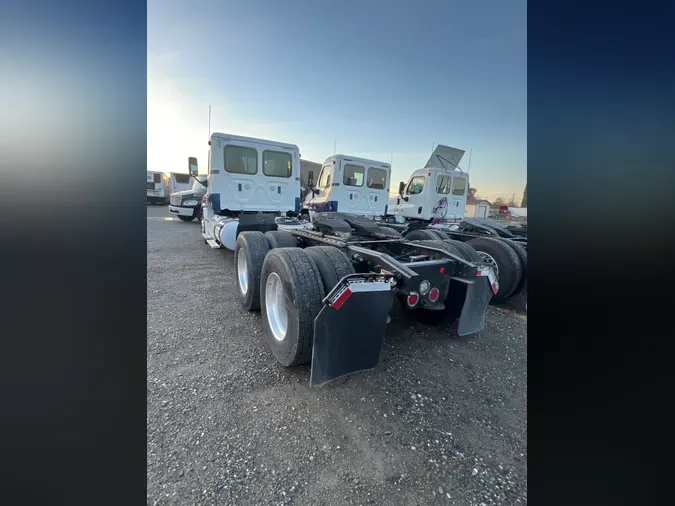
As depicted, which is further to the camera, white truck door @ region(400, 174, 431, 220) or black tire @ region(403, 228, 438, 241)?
white truck door @ region(400, 174, 431, 220)

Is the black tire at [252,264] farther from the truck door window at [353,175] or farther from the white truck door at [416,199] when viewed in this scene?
the white truck door at [416,199]

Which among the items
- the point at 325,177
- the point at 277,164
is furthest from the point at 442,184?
the point at 277,164

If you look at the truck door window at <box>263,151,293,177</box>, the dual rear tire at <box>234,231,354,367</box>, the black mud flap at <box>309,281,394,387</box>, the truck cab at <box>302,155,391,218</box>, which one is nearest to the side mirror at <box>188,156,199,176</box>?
the truck door window at <box>263,151,293,177</box>

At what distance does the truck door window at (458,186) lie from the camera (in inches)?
423

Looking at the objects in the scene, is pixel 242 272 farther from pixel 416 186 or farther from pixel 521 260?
pixel 416 186

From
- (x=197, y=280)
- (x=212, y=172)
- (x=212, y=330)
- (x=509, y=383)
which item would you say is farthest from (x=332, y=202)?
(x=509, y=383)

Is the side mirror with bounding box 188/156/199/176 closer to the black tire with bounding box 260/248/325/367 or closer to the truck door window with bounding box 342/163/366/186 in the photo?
the truck door window with bounding box 342/163/366/186

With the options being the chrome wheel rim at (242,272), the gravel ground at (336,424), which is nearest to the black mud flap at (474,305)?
the gravel ground at (336,424)

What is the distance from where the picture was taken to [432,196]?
399 inches

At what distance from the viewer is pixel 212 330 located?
3432 mm

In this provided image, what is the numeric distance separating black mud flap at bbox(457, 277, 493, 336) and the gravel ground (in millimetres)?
317

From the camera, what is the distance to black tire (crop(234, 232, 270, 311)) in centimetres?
380
